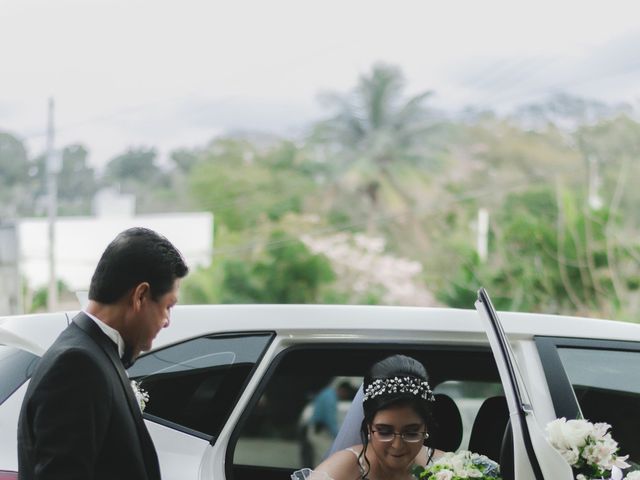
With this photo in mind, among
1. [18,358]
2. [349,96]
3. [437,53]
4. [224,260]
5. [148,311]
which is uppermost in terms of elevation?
[437,53]

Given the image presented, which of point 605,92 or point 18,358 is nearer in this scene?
point 18,358

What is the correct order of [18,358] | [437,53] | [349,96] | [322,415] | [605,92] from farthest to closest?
[437,53]
[605,92]
[349,96]
[322,415]
[18,358]

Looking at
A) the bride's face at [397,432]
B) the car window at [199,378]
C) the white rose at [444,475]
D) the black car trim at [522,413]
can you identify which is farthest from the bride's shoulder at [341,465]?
the black car trim at [522,413]

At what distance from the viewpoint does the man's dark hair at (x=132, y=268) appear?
2.31 meters

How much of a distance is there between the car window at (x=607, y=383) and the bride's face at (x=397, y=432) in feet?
2.05

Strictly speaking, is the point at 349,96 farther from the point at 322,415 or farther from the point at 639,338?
the point at 639,338

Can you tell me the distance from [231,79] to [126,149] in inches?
309

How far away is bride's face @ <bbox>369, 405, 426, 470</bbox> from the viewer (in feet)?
12.1

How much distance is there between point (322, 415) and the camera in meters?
10.1

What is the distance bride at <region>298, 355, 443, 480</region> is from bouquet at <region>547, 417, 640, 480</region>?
963mm

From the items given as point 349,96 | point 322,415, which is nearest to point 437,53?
point 349,96

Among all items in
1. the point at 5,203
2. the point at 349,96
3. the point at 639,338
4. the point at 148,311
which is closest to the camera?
the point at 148,311

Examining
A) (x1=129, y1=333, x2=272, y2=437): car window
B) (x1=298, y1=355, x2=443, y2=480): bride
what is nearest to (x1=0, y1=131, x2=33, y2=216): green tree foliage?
(x1=298, y1=355, x2=443, y2=480): bride

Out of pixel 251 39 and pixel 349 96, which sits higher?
pixel 251 39
